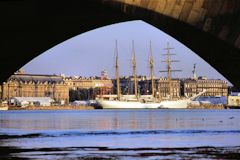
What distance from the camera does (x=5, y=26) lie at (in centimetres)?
1694

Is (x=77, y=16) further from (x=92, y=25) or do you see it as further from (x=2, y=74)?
(x=2, y=74)

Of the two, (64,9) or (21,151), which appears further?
(21,151)

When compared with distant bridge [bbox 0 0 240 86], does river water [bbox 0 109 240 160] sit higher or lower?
lower

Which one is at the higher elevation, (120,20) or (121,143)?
(120,20)

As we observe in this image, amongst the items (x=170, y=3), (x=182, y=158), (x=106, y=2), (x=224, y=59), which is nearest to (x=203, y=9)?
(x=170, y=3)

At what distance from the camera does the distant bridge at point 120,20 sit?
41.8ft

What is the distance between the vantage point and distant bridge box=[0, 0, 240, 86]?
12750 millimetres

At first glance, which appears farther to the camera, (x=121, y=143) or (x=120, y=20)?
(x=121, y=143)

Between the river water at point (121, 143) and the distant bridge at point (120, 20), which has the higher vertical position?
the distant bridge at point (120, 20)

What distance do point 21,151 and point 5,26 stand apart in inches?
329

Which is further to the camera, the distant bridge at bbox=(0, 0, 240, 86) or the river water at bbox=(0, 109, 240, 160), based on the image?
the river water at bbox=(0, 109, 240, 160)

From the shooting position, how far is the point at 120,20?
17328mm

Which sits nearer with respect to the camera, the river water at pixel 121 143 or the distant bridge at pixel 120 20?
the distant bridge at pixel 120 20

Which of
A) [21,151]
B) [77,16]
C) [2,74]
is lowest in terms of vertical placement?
[21,151]
